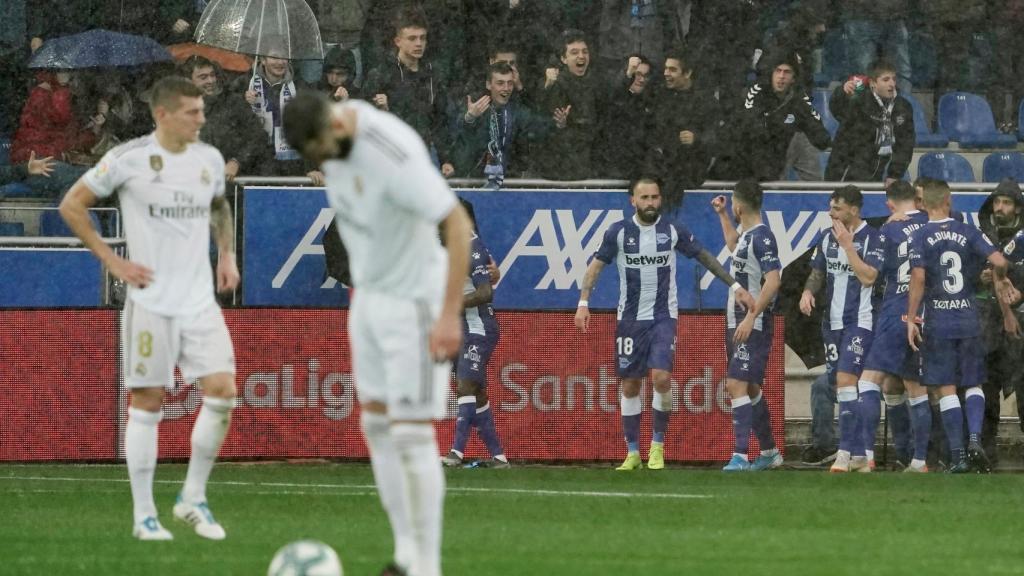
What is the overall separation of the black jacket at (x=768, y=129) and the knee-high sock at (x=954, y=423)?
2.85 metres

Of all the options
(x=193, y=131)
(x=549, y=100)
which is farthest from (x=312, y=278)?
(x=193, y=131)

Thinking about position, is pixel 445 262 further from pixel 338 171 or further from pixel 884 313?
pixel 884 313

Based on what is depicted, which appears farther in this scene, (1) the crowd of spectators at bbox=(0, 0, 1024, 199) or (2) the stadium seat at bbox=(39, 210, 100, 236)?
(2) the stadium seat at bbox=(39, 210, 100, 236)

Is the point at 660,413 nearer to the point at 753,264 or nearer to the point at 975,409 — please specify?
the point at 753,264

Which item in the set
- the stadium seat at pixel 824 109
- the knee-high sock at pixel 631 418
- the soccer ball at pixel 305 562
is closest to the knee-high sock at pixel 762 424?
the knee-high sock at pixel 631 418

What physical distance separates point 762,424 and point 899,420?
1.36 metres

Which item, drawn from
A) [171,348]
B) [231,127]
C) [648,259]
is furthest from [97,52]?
[171,348]

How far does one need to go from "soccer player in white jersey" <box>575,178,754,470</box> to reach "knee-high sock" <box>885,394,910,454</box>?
1777 mm

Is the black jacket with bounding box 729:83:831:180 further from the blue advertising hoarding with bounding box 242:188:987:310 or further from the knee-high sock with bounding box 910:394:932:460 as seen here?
the knee-high sock with bounding box 910:394:932:460

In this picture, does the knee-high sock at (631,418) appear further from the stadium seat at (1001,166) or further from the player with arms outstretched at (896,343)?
the stadium seat at (1001,166)

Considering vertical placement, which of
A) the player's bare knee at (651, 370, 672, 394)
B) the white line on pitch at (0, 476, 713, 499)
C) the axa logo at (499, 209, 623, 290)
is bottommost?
the white line on pitch at (0, 476, 713, 499)

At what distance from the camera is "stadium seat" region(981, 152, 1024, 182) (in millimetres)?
19359

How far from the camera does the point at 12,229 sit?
1744 cm

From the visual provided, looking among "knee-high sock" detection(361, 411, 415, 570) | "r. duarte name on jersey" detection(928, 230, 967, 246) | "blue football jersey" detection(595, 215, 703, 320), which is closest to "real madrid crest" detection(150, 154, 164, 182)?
"knee-high sock" detection(361, 411, 415, 570)
